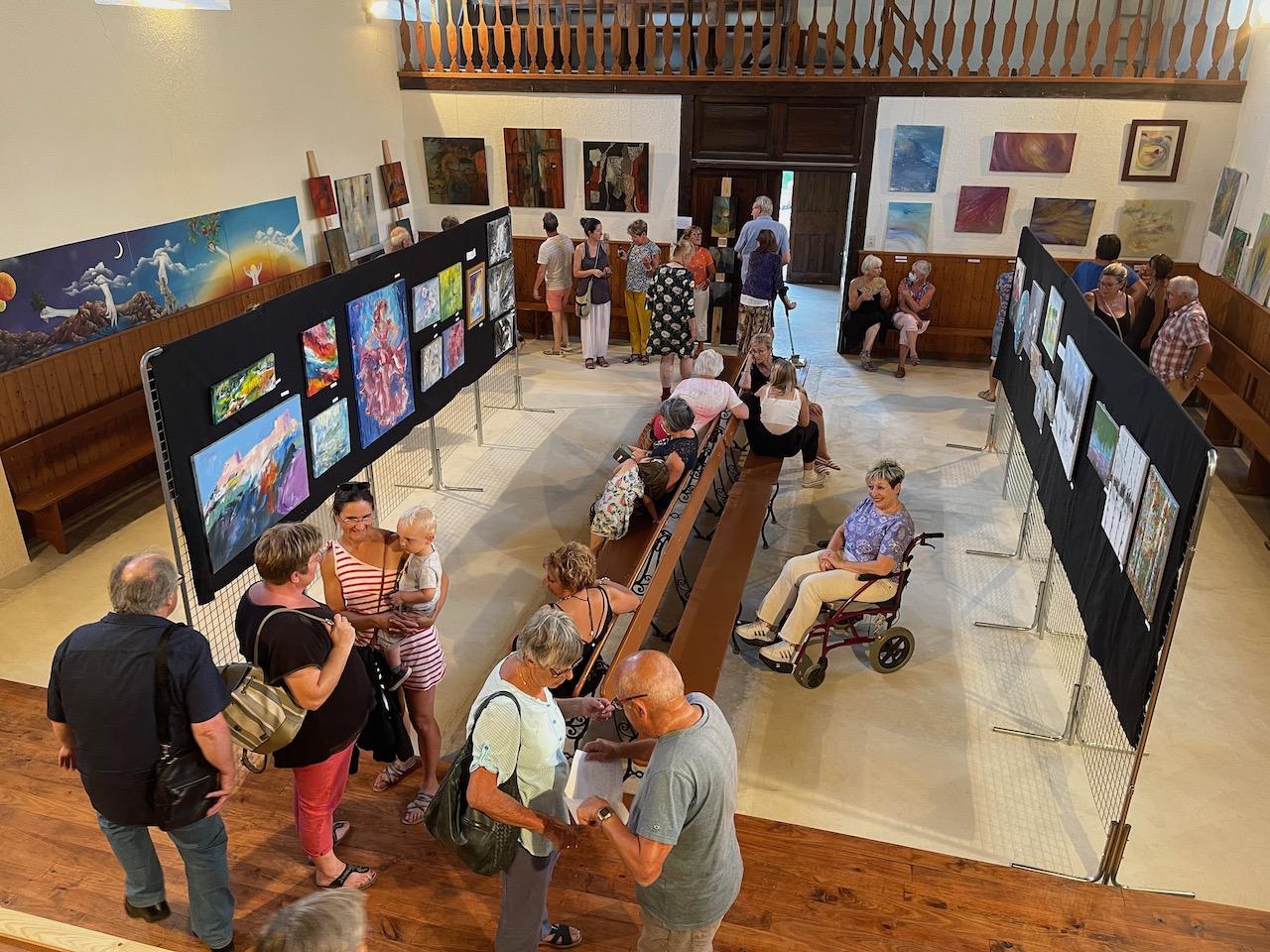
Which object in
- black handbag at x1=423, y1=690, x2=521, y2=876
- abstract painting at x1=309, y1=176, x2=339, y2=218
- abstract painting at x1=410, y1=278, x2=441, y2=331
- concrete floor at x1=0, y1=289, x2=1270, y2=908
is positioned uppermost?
abstract painting at x1=309, y1=176, x2=339, y2=218

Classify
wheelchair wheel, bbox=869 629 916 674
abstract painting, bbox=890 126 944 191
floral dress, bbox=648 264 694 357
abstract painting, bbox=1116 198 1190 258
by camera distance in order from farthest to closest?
abstract painting, bbox=890 126 944 191, abstract painting, bbox=1116 198 1190 258, floral dress, bbox=648 264 694 357, wheelchair wheel, bbox=869 629 916 674

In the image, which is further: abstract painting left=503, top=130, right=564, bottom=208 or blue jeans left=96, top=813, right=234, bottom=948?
abstract painting left=503, top=130, right=564, bottom=208

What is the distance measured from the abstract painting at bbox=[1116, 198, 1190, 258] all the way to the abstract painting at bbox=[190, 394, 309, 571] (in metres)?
10.1

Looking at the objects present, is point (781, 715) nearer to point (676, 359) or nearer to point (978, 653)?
point (978, 653)

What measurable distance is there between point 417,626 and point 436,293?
4044 millimetres

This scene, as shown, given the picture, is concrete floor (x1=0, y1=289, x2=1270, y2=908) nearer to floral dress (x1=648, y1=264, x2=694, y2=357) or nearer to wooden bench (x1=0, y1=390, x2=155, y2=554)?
wooden bench (x1=0, y1=390, x2=155, y2=554)

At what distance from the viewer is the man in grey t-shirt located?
9.12 feet

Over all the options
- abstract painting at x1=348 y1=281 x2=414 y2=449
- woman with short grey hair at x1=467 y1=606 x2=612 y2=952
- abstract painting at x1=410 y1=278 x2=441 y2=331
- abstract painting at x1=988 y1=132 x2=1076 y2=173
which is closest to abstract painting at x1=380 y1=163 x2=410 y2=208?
abstract painting at x1=410 y1=278 x2=441 y2=331

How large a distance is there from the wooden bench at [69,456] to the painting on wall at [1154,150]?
10863 mm

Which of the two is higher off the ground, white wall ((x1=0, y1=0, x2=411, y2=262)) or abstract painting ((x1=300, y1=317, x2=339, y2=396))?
white wall ((x1=0, y1=0, x2=411, y2=262))

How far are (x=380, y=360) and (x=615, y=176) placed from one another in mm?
6743

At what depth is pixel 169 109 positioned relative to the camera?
851cm

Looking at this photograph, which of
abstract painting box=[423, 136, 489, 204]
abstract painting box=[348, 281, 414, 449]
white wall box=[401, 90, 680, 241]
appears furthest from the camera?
abstract painting box=[423, 136, 489, 204]

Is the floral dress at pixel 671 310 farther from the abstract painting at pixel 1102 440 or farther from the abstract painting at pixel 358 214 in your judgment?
the abstract painting at pixel 1102 440
